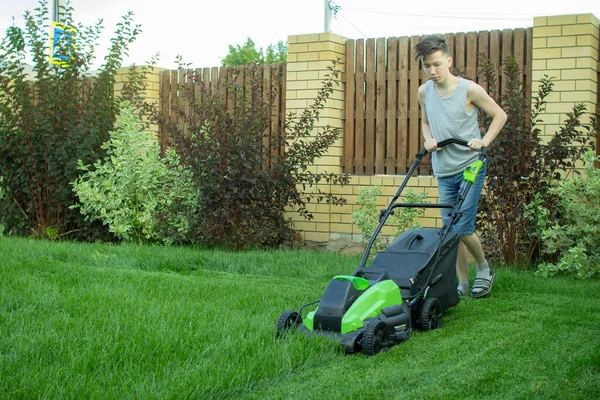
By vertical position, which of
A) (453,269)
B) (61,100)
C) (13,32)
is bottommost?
(453,269)

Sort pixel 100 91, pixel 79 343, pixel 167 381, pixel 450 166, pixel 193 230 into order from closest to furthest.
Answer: pixel 167 381, pixel 79 343, pixel 450 166, pixel 193 230, pixel 100 91

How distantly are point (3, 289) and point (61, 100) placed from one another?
5244 millimetres

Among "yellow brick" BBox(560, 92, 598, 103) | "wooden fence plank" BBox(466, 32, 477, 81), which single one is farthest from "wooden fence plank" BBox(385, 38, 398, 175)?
"yellow brick" BBox(560, 92, 598, 103)

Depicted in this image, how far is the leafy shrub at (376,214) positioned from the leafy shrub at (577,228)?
4.29 feet

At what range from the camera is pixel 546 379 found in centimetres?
357

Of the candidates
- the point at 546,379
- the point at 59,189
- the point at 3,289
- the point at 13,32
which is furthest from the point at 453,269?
the point at 13,32

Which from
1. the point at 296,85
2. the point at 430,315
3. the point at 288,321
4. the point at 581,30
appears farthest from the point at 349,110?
the point at 288,321

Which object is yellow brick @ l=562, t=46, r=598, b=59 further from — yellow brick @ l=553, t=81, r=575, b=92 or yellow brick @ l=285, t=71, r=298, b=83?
yellow brick @ l=285, t=71, r=298, b=83

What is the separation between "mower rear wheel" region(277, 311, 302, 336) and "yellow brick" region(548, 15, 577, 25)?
16.7 feet

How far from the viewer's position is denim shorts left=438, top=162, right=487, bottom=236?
18.2 feet

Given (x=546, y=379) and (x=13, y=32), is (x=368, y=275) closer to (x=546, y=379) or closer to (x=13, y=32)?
(x=546, y=379)

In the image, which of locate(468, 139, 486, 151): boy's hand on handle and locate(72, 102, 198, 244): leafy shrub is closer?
locate(468, 139, 486, 151): boy's hand on handle

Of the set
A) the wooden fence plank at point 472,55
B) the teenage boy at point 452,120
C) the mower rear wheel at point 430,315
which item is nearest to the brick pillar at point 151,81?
the wooden fence plank at point 472,55

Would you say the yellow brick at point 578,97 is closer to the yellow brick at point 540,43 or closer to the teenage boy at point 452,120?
the yellow brick at point 540,43
